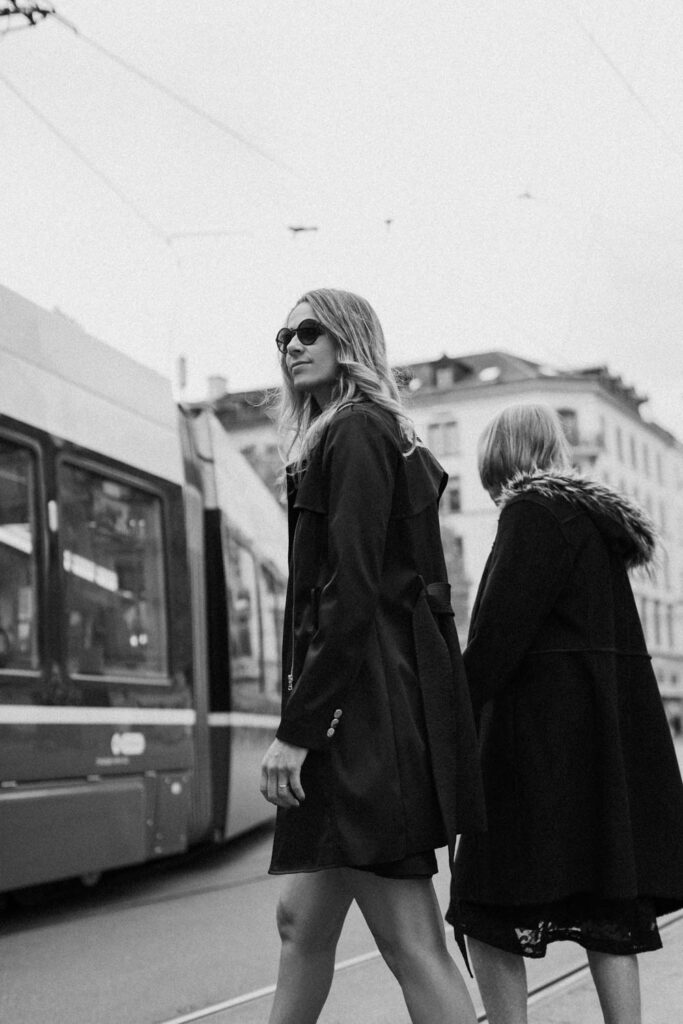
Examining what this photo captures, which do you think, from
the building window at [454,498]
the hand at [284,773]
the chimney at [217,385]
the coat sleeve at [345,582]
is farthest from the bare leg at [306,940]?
the chimney at [217,385]

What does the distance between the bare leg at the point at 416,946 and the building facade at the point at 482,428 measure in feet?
178

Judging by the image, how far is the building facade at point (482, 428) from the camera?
2415 inches

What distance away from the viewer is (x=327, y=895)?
9.92ft

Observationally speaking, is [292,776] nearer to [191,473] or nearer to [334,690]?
[334,690]

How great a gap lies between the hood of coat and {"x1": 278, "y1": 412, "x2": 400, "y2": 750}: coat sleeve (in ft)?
2.49

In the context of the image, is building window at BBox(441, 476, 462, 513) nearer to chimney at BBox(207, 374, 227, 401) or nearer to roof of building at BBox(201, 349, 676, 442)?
roof of building at BBox(201, 349, 676, 442)

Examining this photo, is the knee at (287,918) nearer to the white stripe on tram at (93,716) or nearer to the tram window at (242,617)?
the white stripe on tram at (93,716)

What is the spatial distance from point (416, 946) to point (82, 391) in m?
5.17

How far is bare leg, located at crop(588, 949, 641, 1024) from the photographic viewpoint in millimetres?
3428

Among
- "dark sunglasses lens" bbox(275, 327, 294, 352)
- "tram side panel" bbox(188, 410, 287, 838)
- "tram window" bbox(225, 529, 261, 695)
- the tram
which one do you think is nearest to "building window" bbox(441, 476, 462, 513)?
"tram side panel" bbox(188, 410, 287, 838)

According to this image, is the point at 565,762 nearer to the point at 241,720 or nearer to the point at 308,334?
the point at 308,334

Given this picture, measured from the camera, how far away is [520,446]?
3.72m

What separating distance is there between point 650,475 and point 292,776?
68038 mm

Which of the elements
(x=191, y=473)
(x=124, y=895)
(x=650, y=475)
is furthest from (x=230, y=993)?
(x=650, y=475)
